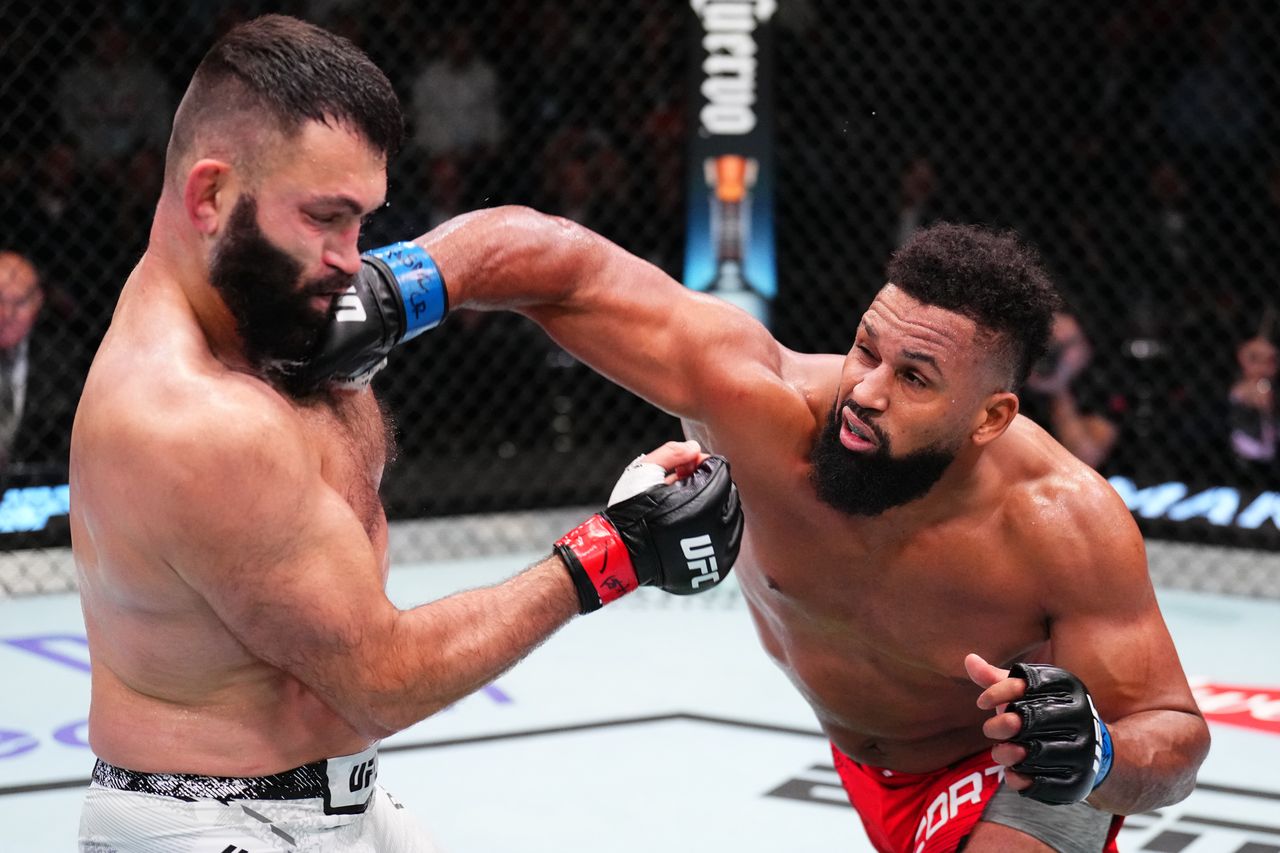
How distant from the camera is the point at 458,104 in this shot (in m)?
5.36

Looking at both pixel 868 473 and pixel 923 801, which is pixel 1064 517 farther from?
pixel 923 801

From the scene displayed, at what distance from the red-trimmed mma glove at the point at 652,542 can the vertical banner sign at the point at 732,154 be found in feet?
10.7

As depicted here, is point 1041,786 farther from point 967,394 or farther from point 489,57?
A: point 489,57

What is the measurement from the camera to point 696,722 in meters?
3.40

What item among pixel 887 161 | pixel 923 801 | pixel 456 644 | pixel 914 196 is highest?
pixel 887 161

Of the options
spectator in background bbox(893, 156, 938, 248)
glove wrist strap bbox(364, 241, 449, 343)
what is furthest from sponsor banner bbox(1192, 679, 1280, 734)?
glove wrist strap bbox(364, 241, 449, 343)

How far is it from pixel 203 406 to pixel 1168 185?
4.82 m

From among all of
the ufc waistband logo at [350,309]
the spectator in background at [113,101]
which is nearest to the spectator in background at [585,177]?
the spectator in background at [113,101]

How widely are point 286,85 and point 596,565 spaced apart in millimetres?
625

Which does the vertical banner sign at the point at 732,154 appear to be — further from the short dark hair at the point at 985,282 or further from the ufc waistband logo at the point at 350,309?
the ufc waistband logo at the point at 350,309

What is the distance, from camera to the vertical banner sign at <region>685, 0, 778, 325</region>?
196 inches

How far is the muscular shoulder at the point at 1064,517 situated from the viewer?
6.67 ft

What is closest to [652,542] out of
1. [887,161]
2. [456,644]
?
[456,644]

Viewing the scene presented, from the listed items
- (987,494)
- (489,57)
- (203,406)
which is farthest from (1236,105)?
(203,406)
